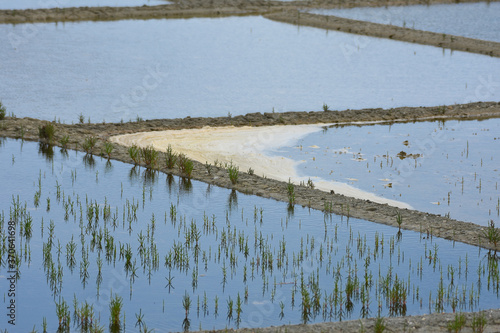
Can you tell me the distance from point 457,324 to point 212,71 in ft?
52.5

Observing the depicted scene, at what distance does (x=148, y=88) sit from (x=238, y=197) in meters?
8.75

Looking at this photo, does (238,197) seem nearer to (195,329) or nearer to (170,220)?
(170,220)

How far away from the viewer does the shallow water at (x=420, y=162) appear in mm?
12141

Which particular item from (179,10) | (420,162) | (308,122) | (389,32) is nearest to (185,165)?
(420,162)

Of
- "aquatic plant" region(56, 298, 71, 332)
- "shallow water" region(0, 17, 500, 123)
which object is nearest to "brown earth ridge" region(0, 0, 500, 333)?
"shallow water" region(0, 17, 500, 123)

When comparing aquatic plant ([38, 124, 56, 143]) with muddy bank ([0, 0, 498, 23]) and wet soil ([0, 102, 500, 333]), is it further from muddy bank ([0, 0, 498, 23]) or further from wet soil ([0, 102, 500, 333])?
muddy bank ([0, 0, 498, 23])

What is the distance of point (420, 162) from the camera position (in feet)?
46.6

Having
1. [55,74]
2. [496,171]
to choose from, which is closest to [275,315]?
[496,171]

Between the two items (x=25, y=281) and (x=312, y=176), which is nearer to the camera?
(x=25, y=281)

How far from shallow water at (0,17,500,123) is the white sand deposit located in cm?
152

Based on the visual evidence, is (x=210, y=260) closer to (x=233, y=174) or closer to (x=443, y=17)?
(x=233, y=174)

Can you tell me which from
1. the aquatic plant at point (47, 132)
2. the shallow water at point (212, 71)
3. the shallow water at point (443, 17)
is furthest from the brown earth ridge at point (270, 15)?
the aquatic plant at point (47, 132)

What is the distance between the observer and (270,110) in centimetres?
1788

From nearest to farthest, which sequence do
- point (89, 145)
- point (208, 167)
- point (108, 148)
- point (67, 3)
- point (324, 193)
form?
point (324, 193), point (208, 167), point (108, 148), point (89, 145), point (67, 3)
